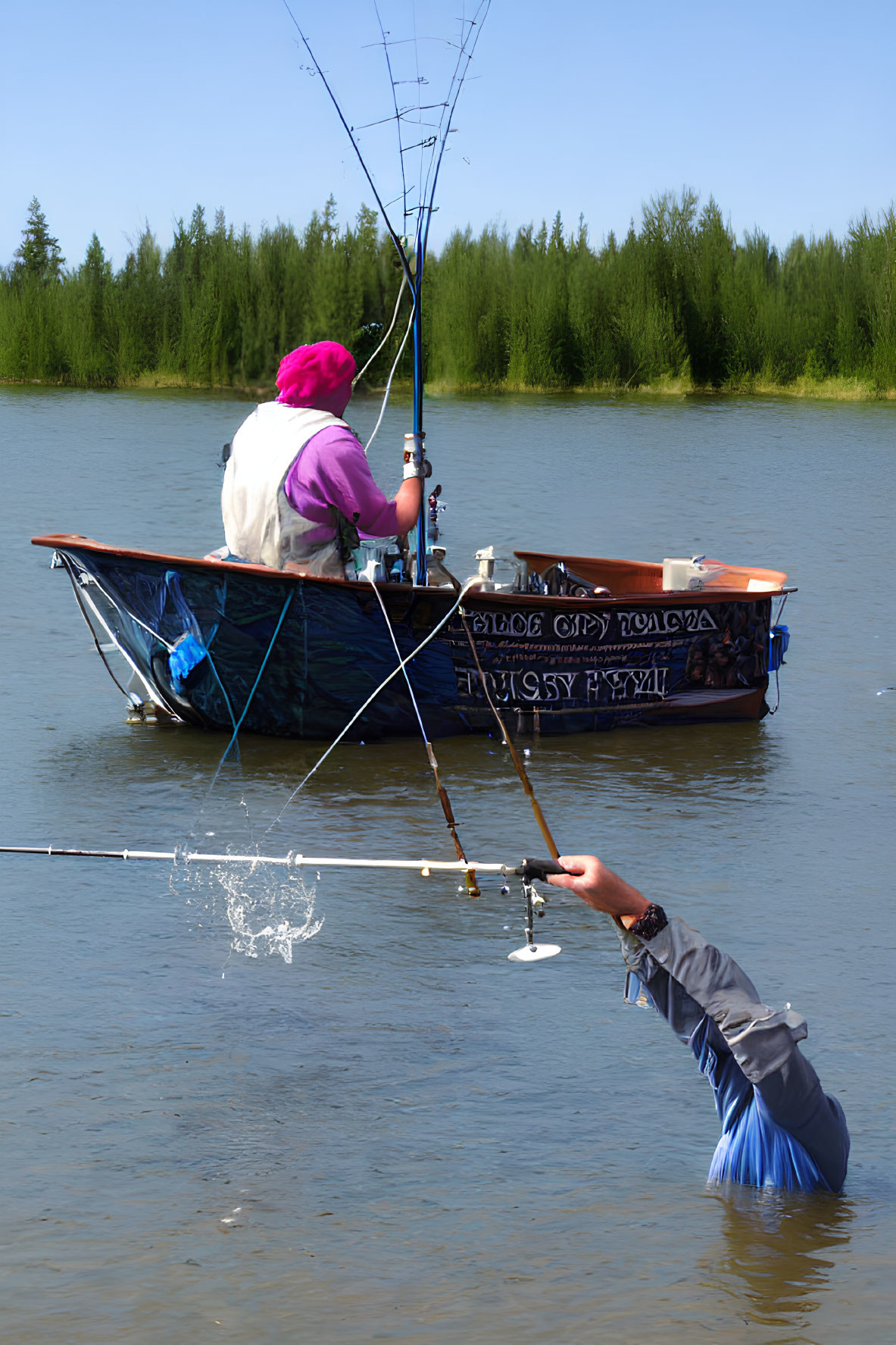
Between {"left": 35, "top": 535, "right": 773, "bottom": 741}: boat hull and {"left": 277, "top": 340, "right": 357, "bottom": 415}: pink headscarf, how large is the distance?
921 millimetres

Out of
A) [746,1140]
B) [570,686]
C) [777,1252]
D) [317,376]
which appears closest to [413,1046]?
[746,1140]

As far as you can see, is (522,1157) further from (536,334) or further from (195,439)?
(536,334)

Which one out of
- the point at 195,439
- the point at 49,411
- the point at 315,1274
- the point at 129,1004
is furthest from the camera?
the point at 49,411

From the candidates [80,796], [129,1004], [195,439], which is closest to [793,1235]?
[129,1004]

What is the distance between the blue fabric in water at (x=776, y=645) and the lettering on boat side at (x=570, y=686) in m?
0.74

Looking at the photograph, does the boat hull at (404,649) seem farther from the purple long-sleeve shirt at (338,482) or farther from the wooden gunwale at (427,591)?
the purple long-sleeve shirt at (338,482)

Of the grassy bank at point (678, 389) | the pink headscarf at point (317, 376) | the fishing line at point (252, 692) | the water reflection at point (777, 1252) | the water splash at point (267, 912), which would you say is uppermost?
the grassy bank at point (678, 389)

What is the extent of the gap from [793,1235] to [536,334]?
43560 mm

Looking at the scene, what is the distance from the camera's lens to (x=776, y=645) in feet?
34.1

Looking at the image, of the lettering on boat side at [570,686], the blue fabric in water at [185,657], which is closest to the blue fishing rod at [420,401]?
the lettering on boat side at [570,686]

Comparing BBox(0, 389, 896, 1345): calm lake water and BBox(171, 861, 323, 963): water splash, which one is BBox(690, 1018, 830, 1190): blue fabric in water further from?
BBox(171, 861, 323, 963): water splash

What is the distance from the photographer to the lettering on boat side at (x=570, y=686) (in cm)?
961

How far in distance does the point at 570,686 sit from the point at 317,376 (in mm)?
2431

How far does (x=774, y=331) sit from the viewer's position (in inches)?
1845
